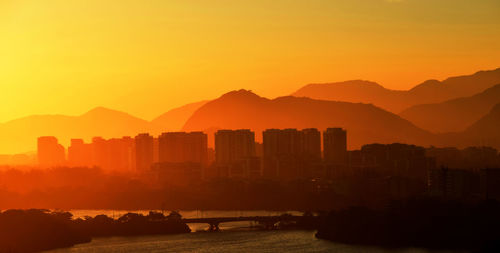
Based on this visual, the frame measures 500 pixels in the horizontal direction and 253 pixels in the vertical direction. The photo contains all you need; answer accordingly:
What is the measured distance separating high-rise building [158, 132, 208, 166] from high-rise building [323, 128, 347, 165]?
35.7 ft

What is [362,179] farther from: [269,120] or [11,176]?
[269,120]

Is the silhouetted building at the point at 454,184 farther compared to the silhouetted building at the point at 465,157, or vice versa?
the silhouetted building at the point at 465,157

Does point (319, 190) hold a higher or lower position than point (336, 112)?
lower

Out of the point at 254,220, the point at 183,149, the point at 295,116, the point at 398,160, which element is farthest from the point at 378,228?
the point at 295,116

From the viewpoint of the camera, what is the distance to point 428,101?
511ft

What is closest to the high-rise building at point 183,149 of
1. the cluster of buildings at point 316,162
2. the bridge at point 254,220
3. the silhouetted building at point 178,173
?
the cluster of buildings at point 316,162

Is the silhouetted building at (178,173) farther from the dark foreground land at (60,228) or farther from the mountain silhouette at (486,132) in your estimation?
the mountain silhouette at (486,132)

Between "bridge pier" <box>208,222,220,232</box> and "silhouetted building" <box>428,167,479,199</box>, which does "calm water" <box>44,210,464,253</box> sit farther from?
"silhouetted building" <box>428,167,479,199</box>

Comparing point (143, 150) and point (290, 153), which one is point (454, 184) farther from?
point (143, 150)

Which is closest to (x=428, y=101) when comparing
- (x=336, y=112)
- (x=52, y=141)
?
(x=336, y=112)

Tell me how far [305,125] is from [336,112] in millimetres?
5458

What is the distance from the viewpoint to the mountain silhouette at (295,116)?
4843 inches

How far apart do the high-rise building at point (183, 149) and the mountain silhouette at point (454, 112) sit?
184 ft

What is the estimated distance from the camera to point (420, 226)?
3269cm
